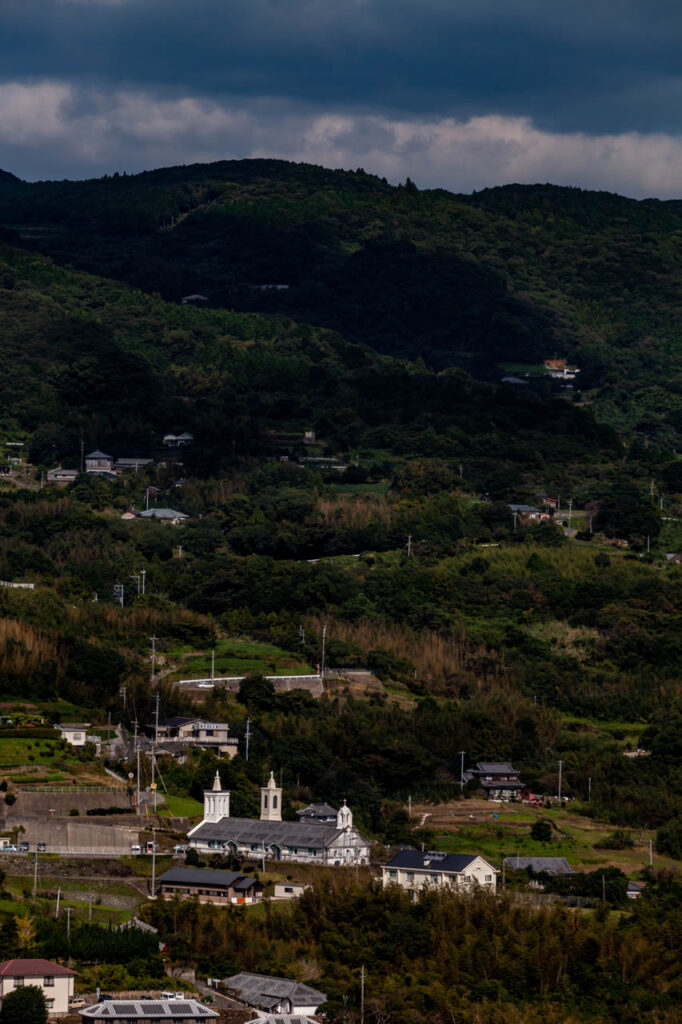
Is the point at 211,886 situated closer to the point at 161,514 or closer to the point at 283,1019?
the point at 283,1019

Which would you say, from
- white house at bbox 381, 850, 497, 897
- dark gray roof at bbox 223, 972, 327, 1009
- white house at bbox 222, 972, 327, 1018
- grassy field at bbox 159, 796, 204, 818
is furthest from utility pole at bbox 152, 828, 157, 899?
dark gray roof at bbox 223, 972, 327, 1009

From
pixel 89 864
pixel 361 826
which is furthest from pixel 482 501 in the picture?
pixel 89 864

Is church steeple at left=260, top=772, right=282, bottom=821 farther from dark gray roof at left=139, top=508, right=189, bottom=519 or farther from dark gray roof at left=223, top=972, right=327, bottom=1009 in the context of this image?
dark gray roof at left=139, top=508, right=189, bottom=519

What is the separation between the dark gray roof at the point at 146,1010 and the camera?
54.2 metres

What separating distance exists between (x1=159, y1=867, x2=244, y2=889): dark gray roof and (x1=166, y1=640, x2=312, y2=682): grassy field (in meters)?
27.1

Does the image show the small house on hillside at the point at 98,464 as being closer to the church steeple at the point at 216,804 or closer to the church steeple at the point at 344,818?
the church steeple at the point at 216,804

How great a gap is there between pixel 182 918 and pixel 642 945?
12284 millimetres

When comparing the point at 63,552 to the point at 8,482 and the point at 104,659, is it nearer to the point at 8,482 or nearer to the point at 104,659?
the point at 8,482

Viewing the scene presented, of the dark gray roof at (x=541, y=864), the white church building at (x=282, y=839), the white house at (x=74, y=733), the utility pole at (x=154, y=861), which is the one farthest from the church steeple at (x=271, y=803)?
the white house at (x=74, y=733)

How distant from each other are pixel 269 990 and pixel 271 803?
1789 cm

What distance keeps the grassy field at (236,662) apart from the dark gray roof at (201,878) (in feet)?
88.8

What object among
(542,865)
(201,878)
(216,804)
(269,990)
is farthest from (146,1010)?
(542,865)

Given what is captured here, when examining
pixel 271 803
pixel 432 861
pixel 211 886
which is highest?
→ pixel 271 803

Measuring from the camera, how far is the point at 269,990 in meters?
58.2
